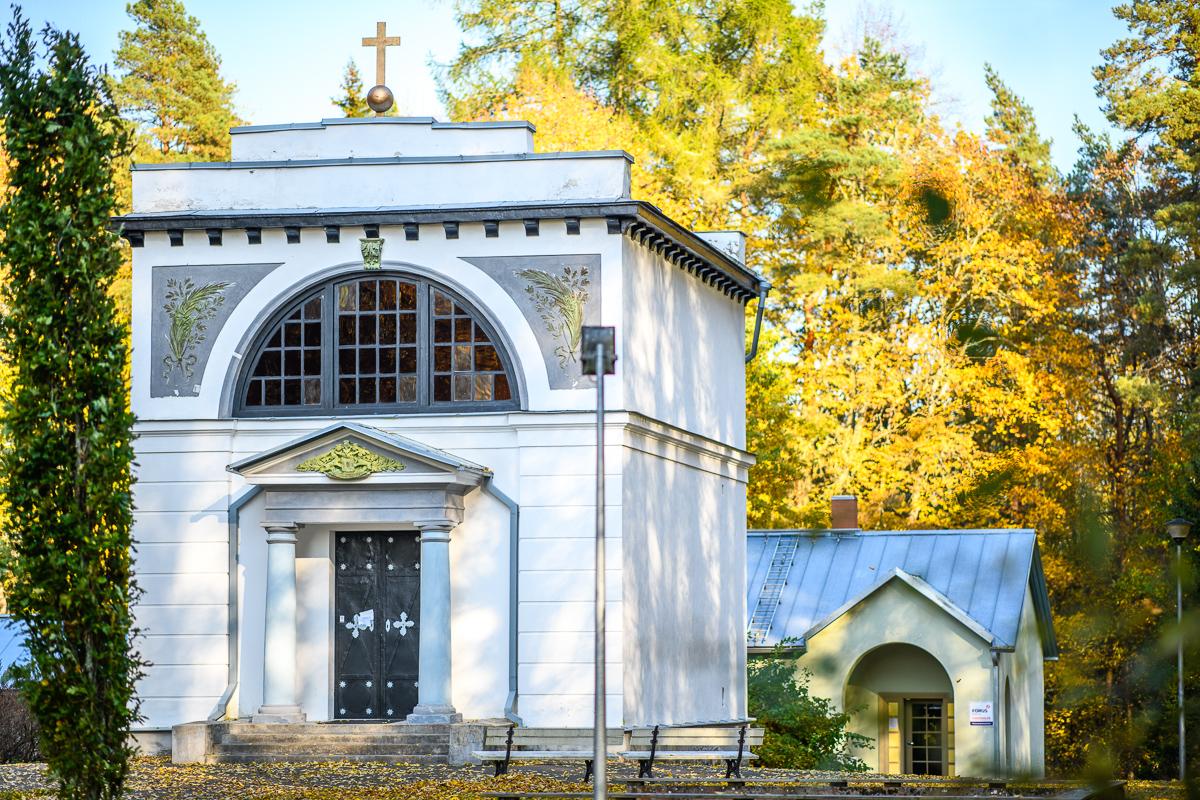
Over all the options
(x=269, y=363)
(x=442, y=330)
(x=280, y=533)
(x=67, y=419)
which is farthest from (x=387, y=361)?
(x=67, y=419)

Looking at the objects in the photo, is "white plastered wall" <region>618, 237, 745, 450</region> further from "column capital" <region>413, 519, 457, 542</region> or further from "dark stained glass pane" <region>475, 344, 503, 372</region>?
"column capital" <region>413, 519, 457, 542</region>

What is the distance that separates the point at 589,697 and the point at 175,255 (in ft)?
24.4

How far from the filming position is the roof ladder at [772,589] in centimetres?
2966

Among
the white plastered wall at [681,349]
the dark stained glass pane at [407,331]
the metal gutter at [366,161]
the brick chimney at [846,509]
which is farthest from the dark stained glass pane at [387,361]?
the brick chimney at [846,509]

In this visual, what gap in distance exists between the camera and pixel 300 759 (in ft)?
61.6

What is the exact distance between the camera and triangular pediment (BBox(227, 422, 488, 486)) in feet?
63.6

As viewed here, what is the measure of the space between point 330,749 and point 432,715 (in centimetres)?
121

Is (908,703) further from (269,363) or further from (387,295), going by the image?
(269,363)

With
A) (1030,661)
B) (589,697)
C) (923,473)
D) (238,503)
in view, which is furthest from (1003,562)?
(923,473)

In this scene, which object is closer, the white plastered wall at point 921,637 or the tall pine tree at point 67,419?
the tall pine tree at point 67,419

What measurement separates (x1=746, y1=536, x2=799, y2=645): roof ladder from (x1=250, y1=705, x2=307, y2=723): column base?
454 inches

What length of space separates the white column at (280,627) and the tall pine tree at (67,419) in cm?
703

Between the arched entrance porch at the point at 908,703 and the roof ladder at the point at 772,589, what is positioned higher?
the roof ladder at the point at 772,589

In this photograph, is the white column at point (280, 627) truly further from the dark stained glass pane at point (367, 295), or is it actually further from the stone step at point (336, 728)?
the dark stained glass pane at point (367, 295)
